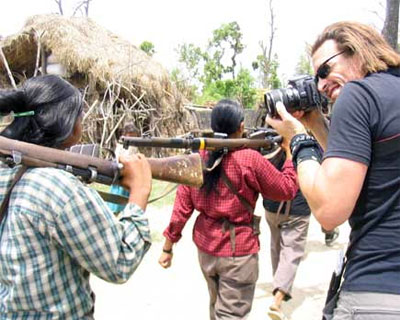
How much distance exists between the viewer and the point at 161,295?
4.36 meters

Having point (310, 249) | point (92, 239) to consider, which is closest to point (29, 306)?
point (92, 239)

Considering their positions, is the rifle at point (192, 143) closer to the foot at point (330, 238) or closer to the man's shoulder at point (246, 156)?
the man's shoulder at point (246, 156)

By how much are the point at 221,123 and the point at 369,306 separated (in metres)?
1.78

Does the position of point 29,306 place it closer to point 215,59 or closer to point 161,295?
point 161,295

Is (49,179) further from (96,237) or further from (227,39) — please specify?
(227,39)

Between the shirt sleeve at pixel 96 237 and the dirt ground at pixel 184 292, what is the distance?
256 cm

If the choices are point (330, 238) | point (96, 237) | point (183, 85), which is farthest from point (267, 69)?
point (96, 237)

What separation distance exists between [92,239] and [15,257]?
0.79ft

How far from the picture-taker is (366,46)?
5.30 feet

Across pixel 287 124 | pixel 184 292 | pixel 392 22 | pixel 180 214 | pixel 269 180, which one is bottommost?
pixel 184 292

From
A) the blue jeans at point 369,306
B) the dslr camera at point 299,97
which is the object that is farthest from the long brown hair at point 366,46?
the blue jeans at point 369,306

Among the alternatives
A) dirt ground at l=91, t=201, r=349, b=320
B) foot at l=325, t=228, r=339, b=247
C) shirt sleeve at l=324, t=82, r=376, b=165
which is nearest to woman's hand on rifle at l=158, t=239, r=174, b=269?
dirt ground at l=91, t=201, r=349, b=320

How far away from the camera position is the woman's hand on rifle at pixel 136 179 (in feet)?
5.51

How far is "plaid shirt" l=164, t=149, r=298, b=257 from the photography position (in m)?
2.95
